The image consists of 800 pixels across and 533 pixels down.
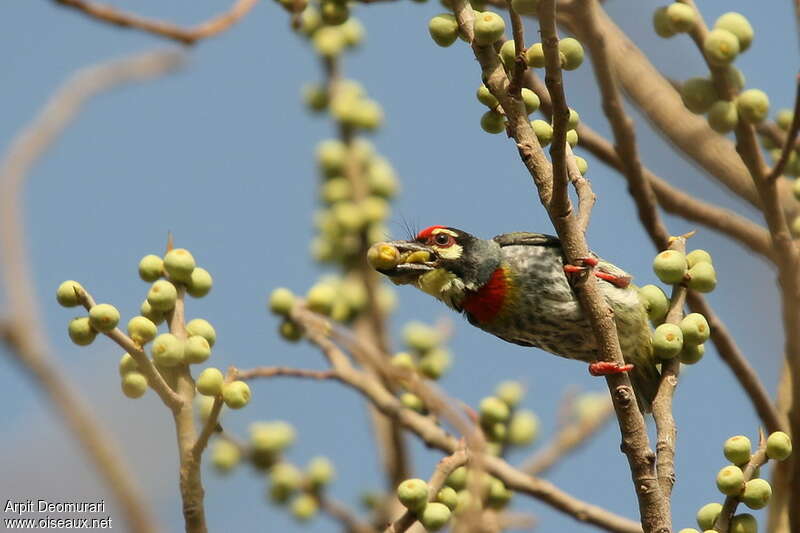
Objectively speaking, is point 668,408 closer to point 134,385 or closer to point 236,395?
point 236,395

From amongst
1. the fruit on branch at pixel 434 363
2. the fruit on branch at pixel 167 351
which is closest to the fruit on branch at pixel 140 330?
the fruit on branch at pixel 167 351

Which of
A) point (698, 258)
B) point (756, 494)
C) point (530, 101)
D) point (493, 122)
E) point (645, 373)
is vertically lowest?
point (756, 494)

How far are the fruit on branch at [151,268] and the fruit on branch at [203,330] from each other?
20 cm

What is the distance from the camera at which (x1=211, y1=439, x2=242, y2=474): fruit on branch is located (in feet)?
18.8

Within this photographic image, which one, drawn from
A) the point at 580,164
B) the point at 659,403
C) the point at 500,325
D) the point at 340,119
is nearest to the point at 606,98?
the point at 580,164

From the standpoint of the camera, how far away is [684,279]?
3742 millimetres

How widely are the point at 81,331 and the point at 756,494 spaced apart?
1886 millimetres

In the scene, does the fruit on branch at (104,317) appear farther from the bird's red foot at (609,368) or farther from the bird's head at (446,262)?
the bird's head at (446,262)

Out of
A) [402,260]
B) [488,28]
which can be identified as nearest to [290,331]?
[402,260]

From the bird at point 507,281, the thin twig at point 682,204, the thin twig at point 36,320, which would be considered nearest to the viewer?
the thin twig at point 36,320

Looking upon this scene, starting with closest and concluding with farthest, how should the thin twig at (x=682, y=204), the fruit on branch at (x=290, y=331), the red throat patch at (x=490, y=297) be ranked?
the thin twig at (x=682, y=204)
the red throat patch at (x=490, y=297)
the fruit on branch at (x=290, y=331)

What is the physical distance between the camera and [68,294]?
3.32m

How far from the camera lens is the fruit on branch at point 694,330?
3.67 meters

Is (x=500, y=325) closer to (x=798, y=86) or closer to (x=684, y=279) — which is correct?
(x=684, y=279)
